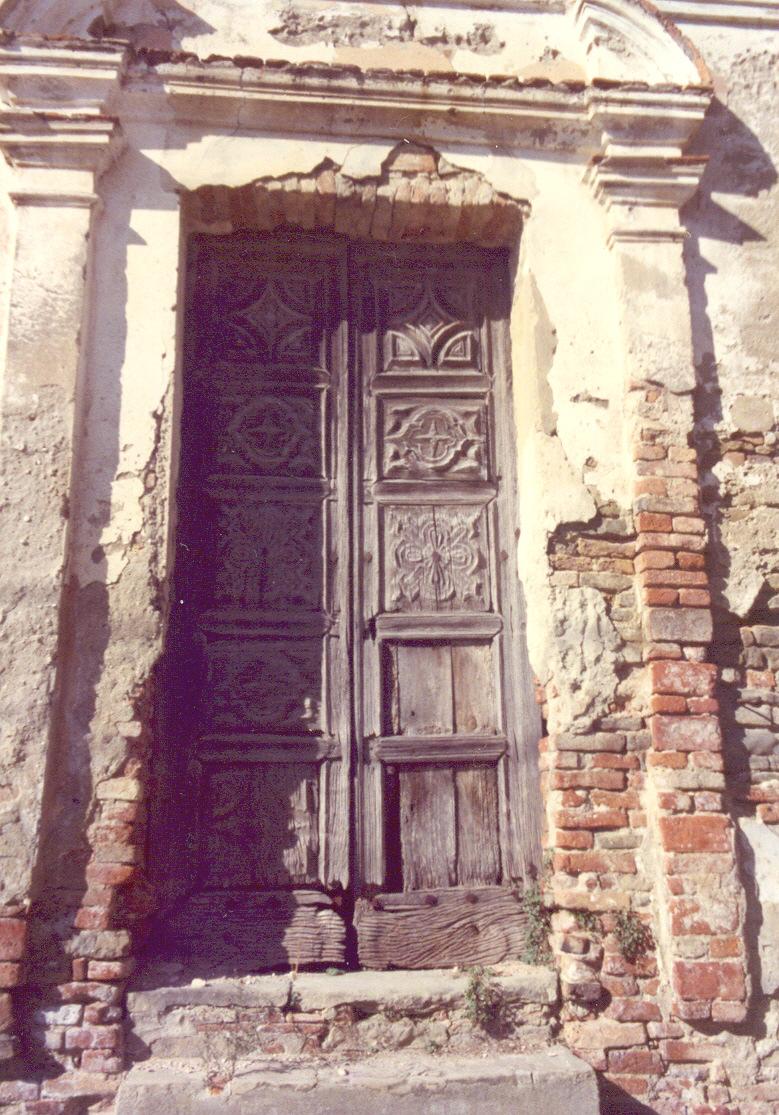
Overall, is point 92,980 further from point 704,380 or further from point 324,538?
point 704,380

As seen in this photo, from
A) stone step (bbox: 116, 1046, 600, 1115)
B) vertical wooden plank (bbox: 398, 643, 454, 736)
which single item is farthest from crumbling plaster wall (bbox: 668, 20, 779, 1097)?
vertical wooden plank (bbox: 398, 643, 454, 736)

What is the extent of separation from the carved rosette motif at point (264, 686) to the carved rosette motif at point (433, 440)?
35.1 inches

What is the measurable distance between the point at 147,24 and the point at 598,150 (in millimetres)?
2034

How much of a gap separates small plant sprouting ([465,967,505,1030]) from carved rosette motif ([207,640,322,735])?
1.07 meters

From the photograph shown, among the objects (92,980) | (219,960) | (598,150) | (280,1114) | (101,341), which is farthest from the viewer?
(598,150)

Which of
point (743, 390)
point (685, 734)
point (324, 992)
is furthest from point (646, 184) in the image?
point (324, 992)

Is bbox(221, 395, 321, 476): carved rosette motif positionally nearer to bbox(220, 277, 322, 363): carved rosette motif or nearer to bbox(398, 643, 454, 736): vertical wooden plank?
bbox(220, 277, 322, 363): carved rosette motif

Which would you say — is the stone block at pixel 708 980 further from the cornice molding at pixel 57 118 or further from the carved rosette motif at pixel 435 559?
the cornice molding at pixel 57 118

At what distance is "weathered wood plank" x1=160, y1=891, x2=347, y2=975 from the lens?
10.9 feet

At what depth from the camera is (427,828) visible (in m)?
3.58

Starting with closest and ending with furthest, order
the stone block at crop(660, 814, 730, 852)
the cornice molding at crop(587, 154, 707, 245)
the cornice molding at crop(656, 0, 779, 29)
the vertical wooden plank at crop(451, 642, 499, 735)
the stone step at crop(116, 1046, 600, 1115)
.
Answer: the stone step at crop(116, 1046, 600, 1115) → the stone block at crop(660, 814, 730, 852) → the vertical wooden plank at crop(451, 642, 499, 735) → the cornice molding at crop(587, 154, 707, 245) → the cornice molding at crop(656, 0, 779, 29)

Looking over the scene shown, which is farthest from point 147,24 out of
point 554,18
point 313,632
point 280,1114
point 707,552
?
point 280,1114

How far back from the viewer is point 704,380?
3.84 metres

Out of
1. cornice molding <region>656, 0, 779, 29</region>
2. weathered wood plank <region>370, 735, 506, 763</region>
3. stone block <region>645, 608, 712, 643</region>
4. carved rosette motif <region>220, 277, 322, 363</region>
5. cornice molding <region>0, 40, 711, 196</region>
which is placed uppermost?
cornice molding <region>656, 0, 779, 29</region>
